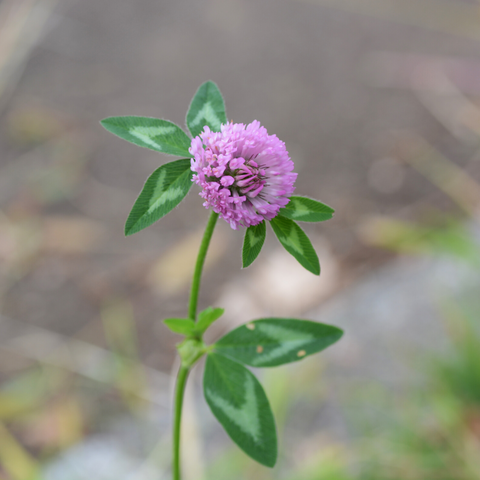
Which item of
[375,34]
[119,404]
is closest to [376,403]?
[119,404]

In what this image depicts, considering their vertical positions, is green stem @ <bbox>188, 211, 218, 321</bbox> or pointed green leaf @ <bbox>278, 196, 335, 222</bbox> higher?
pointed green leaf @ <bbox>278, 196, 335, 222</bbox>

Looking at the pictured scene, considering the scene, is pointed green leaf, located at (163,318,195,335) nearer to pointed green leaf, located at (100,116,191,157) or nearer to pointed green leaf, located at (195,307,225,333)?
pointed green leaf, located at (195,307,225,333)

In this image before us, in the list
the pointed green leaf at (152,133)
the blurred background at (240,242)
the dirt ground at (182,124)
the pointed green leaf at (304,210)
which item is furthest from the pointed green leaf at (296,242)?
the dirt ground at (182,124)

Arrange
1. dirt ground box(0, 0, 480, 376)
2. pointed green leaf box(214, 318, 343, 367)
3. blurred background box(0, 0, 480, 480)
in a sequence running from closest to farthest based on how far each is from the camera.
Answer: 1. pointed green leaf box(214, 318, 343, 367)
2. blurred background box(0, 0, 480, 480)
3. dirt ground box(0, 0, 480, 376)

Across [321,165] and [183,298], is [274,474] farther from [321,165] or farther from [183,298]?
[321,165]

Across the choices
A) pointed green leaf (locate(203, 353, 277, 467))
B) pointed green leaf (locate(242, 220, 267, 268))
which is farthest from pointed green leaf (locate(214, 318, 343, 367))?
pointed green leaf (locate(242, 220, 267, 268))
